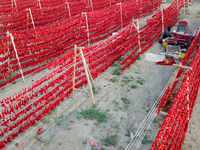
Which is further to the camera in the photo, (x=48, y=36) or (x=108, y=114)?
(x=48, y=36)

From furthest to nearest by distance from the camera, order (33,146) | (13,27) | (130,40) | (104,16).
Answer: (104,16) → (13,27) → (130,40) → (33,146)

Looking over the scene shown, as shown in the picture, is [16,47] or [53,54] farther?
[53,54]

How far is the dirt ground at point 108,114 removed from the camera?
475 cm

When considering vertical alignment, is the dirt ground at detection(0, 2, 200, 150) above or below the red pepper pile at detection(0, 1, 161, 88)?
below

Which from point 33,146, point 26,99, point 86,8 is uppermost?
point 86,8

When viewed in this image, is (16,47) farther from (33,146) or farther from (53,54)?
(33,146)

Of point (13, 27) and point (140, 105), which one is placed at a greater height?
point (13, 27)

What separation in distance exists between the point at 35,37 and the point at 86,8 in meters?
8.89

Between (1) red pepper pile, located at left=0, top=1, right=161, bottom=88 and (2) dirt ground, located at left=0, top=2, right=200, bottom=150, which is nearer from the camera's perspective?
(2) dirt ground, located at left=0, top=2, right=200, bottom=150

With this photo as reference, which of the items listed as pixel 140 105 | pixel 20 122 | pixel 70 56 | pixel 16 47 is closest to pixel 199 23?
pixel 140 105

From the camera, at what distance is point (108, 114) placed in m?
5.65

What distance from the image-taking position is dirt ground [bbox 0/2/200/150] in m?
4.75

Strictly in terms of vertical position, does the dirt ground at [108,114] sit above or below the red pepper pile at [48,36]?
below

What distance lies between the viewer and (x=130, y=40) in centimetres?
890
